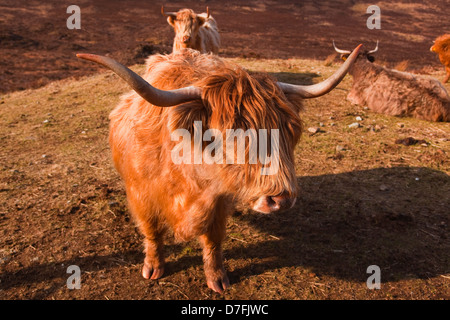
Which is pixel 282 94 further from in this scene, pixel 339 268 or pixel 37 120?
pixel 37 120

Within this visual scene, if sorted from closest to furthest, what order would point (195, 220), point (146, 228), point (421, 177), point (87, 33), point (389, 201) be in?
point (195, 220), point (146, 228), point (389, 201), point (421, 177), point (87, 33)

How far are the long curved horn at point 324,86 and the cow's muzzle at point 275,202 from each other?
80 centimetres

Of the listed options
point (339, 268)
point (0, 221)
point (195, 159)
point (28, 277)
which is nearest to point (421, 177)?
point (339, 268)

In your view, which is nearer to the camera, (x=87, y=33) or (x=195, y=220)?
(x=195, y=220)

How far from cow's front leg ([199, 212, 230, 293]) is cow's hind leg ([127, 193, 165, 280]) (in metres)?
0.39

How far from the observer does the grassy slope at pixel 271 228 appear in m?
3.21

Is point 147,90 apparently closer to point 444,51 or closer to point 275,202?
point 275,202

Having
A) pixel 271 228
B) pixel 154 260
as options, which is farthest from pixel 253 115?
pixel 271 228

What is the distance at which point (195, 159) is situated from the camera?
2.49m

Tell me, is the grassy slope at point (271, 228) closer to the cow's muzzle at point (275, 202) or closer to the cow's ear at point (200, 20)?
the cow's muzzle at point (275, 202)

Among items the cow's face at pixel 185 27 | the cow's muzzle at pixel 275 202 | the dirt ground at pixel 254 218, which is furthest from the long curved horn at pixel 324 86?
the cow's face at pixel 185 27

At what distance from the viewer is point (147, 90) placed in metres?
2.07

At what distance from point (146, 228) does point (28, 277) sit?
111 centimetres

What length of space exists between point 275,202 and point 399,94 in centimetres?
606
